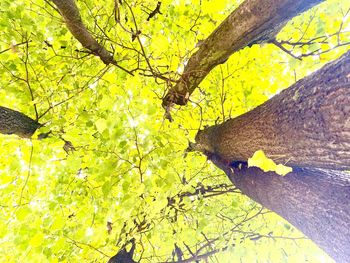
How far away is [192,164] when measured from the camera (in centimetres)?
386

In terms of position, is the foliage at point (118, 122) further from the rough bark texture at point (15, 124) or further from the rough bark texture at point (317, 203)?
the rough bark texture at point (317, 203)

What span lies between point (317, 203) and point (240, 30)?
138 centimetres

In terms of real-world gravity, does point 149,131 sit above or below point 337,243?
above

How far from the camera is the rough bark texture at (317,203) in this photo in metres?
1.51

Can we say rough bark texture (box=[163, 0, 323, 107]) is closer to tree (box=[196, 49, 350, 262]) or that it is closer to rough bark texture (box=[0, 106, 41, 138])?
tree (box=[196, 49, 350, 262])

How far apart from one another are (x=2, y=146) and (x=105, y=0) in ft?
7.41

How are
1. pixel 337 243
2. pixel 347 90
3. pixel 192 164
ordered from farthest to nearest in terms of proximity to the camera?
pixel 192 164
pixel 337 243
pixel 347 90

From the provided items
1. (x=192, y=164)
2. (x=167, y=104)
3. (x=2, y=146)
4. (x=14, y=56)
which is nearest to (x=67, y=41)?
(x=14, y=56)

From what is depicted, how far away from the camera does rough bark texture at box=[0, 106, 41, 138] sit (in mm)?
2203

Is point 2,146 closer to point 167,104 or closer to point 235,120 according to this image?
point 167,104

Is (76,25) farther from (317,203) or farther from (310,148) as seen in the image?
(317,203)

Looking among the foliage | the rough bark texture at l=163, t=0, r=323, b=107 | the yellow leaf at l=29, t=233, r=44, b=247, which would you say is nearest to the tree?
the rough bark texture at l=163, t=0, r=323, b=107

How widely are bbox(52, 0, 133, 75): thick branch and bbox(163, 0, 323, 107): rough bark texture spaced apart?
2.25 feet

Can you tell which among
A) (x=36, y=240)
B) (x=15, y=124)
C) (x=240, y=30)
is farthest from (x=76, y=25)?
(x=36, y=240)
